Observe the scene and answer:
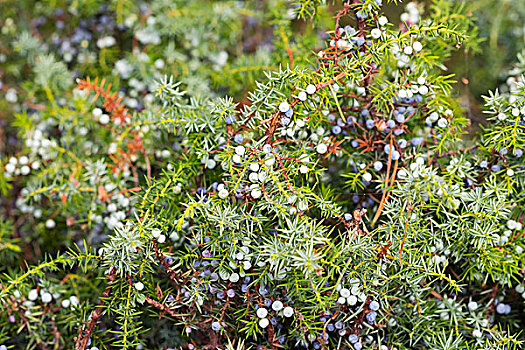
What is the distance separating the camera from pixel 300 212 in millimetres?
526

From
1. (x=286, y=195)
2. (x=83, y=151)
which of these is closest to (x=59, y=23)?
(x=83, y=151)

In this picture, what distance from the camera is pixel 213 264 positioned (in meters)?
0.54

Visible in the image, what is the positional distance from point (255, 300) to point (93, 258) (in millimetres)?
202

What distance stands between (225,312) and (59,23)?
0.71 meters

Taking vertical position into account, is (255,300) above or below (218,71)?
below

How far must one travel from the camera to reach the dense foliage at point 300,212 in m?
0.54

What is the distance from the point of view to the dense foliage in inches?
21.3

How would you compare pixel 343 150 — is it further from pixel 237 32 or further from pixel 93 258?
pixel 237 32

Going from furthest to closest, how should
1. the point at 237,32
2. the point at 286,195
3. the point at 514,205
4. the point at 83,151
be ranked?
the point at 237,32, the point at 83,151, the point at 514,205, the point at 286,195

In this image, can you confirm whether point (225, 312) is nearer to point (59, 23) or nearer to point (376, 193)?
point (376, 193)

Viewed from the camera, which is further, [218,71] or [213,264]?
[218,71]

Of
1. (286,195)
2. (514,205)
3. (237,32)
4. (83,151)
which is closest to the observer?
(286,195)

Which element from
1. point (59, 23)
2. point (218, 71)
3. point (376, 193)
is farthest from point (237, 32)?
point (376, 193)

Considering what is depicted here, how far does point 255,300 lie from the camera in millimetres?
551
